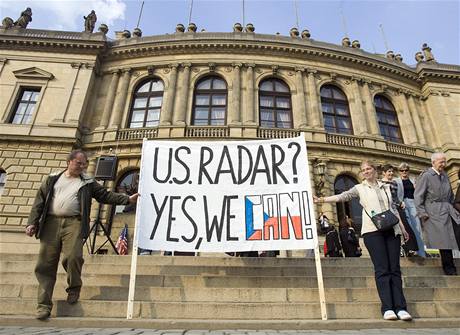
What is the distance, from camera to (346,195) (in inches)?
153

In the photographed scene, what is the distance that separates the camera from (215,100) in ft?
52.1

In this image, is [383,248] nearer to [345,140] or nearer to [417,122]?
[345,140]

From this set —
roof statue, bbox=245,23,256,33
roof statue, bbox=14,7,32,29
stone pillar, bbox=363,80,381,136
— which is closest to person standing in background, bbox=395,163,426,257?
stone pillar, bbox=363,80,381,136

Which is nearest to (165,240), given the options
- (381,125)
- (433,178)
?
(433,178)

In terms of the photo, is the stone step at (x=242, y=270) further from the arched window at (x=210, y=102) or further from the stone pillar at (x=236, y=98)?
the arched window at (x=210, y=102)

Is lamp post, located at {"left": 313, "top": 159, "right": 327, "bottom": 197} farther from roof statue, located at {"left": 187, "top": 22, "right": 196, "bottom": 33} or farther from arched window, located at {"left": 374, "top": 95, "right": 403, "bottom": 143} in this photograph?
roof statue, located at {"left": 187, "top": 22, "right": 196, "bottom": 33}

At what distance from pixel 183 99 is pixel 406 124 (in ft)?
44.3

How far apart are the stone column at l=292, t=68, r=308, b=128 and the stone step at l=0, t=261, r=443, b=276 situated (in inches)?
406

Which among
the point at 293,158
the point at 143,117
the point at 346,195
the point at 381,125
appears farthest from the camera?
the point at 381,125

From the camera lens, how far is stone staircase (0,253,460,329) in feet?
10.6

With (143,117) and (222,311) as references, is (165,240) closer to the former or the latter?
(222,311)

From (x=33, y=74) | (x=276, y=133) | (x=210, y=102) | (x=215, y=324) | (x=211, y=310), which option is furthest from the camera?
(x=210, y=102)

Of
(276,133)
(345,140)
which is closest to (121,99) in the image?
(276,133)

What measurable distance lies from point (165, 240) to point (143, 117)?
42.5 ft
